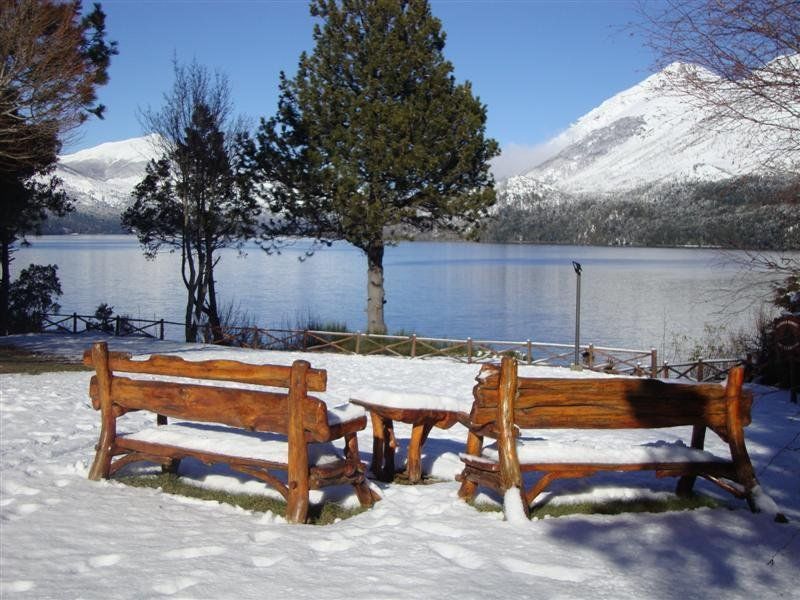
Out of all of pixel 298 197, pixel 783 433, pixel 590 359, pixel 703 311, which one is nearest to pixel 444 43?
pixel 298 197

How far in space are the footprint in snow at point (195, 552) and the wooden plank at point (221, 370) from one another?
1067 mm

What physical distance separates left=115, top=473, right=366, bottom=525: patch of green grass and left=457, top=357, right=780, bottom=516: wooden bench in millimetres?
1017

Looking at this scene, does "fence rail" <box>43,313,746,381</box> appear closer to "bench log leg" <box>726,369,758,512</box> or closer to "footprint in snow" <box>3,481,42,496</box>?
"bench log leg" <box>726,369,758,512</box>

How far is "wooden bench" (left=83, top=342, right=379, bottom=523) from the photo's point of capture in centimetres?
521

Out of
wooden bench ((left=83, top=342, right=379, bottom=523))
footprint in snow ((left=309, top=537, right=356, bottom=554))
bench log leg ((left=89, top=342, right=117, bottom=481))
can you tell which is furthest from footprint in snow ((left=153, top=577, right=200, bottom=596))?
bench log leg ((left=89, top=342, right=117, bottom=481))

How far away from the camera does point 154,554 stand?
14.7 ft

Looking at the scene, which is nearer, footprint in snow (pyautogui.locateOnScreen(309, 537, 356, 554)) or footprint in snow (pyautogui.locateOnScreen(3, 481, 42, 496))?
footprint in snow (pyautogui.locateOnScreen(309, 537, 356, 554))

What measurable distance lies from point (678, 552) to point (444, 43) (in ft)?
75.8

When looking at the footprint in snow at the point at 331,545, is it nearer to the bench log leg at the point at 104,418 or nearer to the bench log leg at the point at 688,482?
the bench log leg at the point at 104,418

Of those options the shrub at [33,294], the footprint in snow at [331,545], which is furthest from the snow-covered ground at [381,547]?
the shrub at [33,294]

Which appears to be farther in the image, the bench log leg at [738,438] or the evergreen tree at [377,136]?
the evergreen tree at [377,136]

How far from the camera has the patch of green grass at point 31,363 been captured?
1455cm

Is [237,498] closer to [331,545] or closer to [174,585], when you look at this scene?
[331,545]

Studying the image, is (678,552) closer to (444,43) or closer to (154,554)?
(154,554)
